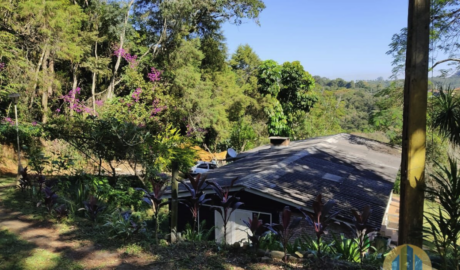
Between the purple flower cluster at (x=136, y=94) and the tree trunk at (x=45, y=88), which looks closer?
the tree trunk at (x=45, y=88)

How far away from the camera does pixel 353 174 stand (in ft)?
34.1

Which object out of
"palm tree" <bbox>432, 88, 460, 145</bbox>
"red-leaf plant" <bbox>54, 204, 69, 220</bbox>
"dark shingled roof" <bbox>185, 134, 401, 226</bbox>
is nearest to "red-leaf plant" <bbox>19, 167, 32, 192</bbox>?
"red-leaf plant" <bbox>54, 204, 69, 220</bbox>

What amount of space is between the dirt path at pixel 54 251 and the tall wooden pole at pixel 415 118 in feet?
10.4

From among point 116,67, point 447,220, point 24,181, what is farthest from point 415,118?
point 116,67

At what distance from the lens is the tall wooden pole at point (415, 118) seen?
3.14 metres

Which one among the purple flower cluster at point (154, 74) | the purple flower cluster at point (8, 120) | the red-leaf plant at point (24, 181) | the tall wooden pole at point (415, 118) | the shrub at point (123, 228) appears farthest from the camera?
the purple flower cluster at point (154, 74)

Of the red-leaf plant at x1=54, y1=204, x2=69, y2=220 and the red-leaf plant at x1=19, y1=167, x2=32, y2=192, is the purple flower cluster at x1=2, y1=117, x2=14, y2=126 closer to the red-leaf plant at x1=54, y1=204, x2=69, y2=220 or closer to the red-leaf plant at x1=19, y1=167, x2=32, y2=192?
the red-leaf plant at x1=19, y1=167, x2=32, y2=192

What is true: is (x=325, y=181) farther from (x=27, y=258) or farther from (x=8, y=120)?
(x=8, y=120)

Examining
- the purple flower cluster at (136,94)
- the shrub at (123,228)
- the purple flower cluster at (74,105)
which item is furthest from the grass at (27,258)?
the purple flower cluster at (136,94)

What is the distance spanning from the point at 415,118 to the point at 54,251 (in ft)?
16.6

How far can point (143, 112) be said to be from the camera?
51.6 ft

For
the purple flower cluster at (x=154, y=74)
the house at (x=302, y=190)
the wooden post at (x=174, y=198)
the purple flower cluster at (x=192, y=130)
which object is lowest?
the house at (x=302, y=190)

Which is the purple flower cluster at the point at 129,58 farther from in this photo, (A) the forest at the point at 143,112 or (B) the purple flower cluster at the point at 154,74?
(B) the purple flower cluster at the point at 154,74

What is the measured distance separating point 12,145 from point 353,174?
14.8 m
